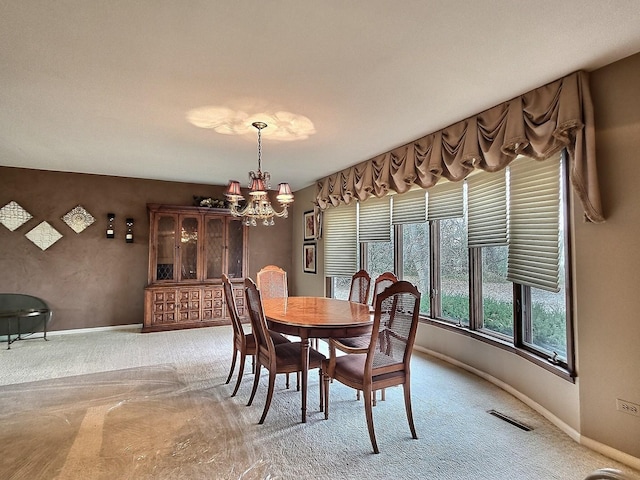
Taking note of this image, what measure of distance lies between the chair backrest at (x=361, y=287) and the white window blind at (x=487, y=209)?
3.74 feet

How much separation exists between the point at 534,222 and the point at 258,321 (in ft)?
7.83

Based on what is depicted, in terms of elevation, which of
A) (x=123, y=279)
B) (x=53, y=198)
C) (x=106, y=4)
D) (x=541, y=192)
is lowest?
(x=123, y=279)

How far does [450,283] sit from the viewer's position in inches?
153

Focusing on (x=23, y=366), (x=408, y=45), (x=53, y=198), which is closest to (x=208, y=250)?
(x=53, y=198)

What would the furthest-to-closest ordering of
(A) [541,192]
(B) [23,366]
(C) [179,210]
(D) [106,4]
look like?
(C) [179,210] < (B) [23,366] < (A) [541,192] < (D) [106,4]

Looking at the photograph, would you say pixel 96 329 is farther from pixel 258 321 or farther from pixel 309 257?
pixel 258 321

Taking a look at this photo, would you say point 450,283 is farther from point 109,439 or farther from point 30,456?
point 30,456

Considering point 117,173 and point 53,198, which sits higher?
point 117,173

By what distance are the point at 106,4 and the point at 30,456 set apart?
2.68 metres

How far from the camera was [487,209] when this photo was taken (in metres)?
3.29

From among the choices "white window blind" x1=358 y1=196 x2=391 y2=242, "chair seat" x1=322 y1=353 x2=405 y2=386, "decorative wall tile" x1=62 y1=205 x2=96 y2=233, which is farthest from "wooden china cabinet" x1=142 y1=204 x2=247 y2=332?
"chair seat" x1=322 y1=353 x2=405 y2=386

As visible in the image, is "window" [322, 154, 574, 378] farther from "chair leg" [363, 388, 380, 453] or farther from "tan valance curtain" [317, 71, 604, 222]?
"chair leg" [363, 388, 380, 453]

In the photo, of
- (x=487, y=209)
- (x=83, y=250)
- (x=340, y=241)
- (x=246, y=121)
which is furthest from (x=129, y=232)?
(x=487, y=209)

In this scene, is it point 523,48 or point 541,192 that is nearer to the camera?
point 523,48
